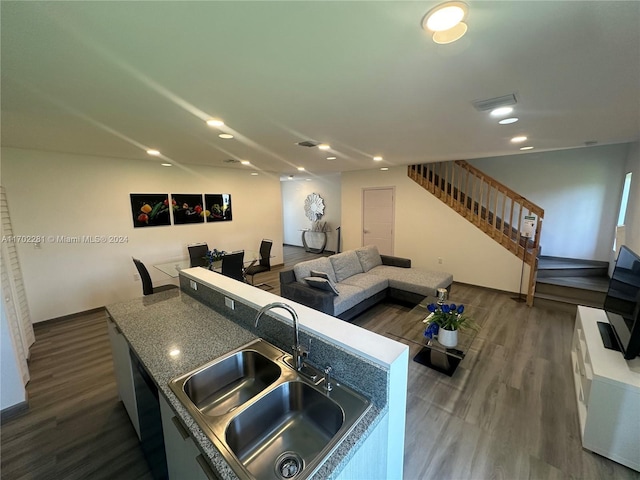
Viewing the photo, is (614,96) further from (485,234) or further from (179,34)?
(485,234)

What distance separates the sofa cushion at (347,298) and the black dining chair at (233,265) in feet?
4.97

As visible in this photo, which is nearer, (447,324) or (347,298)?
(447,324)

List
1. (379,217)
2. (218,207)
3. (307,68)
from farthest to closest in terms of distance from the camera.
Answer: (379,217) < (218,207) < (307,68)

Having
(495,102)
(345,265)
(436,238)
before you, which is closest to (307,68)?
(495,102)

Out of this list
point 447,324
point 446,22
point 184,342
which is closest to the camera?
point 446,22

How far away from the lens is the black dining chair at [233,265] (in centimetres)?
364

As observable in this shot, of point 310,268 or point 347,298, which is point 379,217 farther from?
point 347,298

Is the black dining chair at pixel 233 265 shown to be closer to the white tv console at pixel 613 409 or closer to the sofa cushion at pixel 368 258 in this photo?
the sofa cushion at pixel 368 258

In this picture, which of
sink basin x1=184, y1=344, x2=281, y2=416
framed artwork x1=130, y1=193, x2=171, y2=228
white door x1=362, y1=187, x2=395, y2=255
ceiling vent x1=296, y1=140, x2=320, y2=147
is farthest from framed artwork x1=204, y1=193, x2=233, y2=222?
sink basin x1=184, y1=344, x2=281, y2=416

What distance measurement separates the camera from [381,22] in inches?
40.8

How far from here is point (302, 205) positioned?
8.84 m

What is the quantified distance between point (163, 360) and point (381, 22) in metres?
1.91

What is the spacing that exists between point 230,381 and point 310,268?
2349mm

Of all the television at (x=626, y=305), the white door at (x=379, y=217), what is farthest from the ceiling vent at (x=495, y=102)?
the white door at (x=379, y=217)
